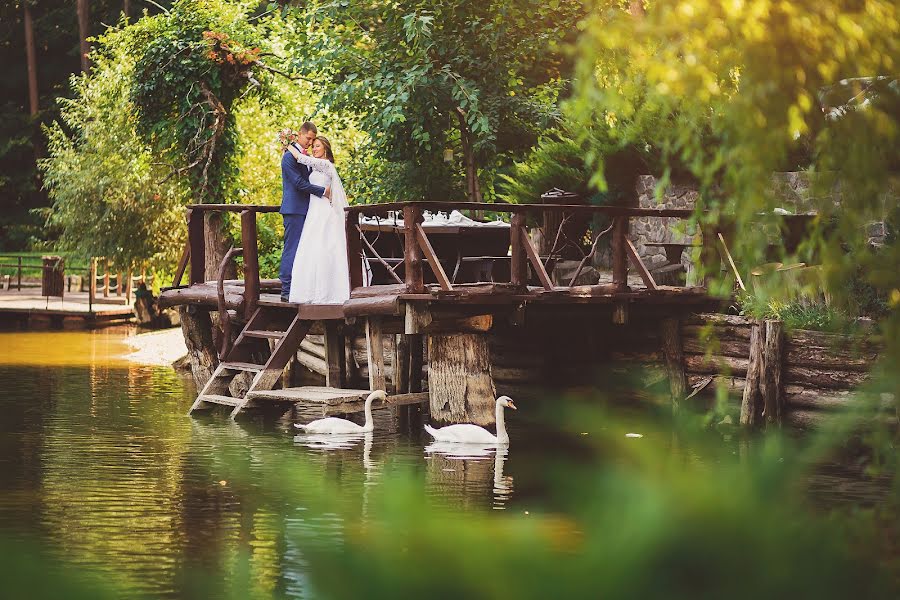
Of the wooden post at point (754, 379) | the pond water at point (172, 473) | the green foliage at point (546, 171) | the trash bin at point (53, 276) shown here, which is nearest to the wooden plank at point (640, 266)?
the wooden post at point (754, 379)

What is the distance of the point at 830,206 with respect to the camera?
521cm

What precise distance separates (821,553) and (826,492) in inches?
396

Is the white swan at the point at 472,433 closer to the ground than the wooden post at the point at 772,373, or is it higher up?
closer to the ground

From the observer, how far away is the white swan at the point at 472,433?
1464cm

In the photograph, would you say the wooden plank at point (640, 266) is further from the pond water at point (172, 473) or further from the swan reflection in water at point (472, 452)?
the swan reflection in water at point (472, 452)

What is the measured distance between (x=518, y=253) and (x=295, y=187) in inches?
110

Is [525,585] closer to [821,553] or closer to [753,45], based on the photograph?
[821,553]

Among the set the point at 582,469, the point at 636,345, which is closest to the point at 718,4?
the point at 582,469

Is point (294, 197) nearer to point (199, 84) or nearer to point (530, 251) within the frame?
point (530, 251)

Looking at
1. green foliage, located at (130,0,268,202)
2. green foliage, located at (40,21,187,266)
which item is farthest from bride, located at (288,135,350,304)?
green foliage, located at (40,21,187,266)

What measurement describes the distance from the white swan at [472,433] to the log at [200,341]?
5680 millimetres

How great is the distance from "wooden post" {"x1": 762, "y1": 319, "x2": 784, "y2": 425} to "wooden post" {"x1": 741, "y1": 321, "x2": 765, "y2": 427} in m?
0.06

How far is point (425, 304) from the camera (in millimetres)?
14914

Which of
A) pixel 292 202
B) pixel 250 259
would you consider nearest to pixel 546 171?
pixel 250 259
